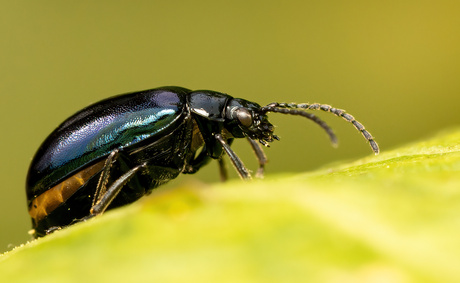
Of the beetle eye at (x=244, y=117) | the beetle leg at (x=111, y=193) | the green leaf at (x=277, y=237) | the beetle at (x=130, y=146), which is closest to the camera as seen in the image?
the green leaf at (x=277, y=237)

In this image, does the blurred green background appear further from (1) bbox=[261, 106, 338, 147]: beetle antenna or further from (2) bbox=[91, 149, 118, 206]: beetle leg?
(2) bbox=[91, 149, 118, 206]: beetle leg

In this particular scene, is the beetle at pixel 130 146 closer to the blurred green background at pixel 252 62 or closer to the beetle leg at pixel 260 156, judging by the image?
the beetle leg at pixel 260 156

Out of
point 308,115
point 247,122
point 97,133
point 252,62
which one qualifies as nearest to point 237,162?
point 247,122

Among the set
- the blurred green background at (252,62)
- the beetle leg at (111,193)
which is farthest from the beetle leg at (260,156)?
the blurred green background at (252,62)

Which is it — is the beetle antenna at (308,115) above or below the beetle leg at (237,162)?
above

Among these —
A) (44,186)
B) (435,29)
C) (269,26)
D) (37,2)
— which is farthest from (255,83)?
(44,186)

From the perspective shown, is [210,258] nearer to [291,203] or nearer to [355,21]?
[291,203]

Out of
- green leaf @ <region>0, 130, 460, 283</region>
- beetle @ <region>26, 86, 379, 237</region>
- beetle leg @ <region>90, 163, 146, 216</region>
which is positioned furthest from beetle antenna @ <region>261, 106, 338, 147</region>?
green leaf @ <region>0, 130, 460, 283</region>
